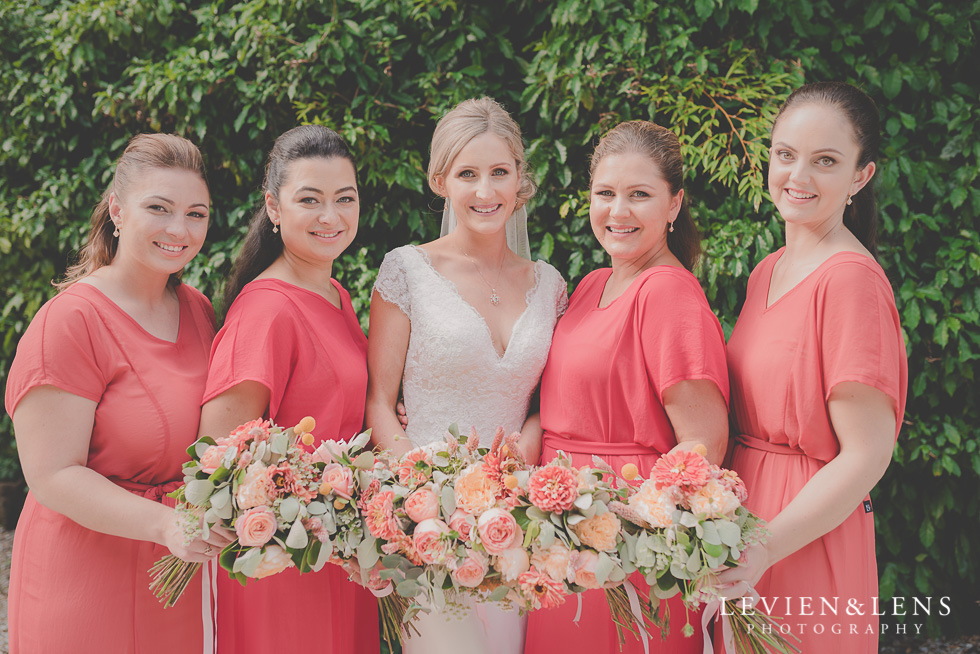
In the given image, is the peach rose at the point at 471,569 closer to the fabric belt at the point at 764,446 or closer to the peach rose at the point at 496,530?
the peach rose at the point at 496,530

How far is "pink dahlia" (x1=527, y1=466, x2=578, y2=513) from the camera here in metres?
2.22

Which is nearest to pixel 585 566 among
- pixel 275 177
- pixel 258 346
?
pixel 258 346

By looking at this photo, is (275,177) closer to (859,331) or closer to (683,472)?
(683,472)

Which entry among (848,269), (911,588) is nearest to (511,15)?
(848,269)

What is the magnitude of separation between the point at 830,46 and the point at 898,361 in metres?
2.53

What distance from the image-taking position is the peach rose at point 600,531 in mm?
2242

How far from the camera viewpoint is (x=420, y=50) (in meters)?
4.55

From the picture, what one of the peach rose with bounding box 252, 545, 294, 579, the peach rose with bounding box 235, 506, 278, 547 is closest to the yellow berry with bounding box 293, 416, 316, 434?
the peach rose with bounding box 235, 506, 278, 547

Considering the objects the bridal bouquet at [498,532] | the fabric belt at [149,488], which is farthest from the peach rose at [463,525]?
the fabric belt at [149,488]

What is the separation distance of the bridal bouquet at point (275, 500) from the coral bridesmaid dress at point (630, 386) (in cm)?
86

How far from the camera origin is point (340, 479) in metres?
2.36

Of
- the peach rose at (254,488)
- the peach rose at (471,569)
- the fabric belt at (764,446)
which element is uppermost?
the fabric belt at (764,446)

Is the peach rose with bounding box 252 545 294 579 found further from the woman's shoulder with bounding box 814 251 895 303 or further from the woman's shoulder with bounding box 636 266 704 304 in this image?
the woman's shoulder with bounding box 814 251 895 303

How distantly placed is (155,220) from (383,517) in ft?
4.71
